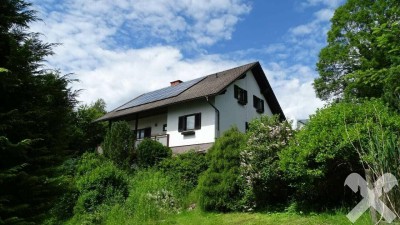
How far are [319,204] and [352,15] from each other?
20259 mm

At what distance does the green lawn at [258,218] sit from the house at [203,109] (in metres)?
8.96

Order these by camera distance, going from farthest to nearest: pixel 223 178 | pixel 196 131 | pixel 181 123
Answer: pixel 181 123, pixel 196 131, pixel 223 178

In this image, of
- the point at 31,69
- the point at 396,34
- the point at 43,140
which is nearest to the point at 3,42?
the point at 31,69

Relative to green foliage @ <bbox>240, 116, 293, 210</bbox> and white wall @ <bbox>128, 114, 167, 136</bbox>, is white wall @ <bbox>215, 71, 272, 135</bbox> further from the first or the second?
green foliage @ <bbox>240, 116, 293, 210</bbox>

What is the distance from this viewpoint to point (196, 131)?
75.8 feet

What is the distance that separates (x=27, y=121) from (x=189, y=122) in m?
17.2

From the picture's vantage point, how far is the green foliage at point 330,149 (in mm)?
8766

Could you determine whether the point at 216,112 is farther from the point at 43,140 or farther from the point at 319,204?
the point at 43,140

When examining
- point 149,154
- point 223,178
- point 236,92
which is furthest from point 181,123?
point 223,178

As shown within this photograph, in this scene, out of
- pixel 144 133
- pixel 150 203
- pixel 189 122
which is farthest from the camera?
pixel 144 133

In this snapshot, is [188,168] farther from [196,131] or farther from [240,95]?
[240,95]

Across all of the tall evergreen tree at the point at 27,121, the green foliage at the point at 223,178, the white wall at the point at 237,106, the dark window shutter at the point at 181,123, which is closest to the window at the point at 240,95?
the white wall at the point at 237,106

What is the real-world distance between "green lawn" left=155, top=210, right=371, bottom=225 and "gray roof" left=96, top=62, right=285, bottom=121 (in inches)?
416

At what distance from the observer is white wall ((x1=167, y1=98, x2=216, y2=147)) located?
73.8 ft
